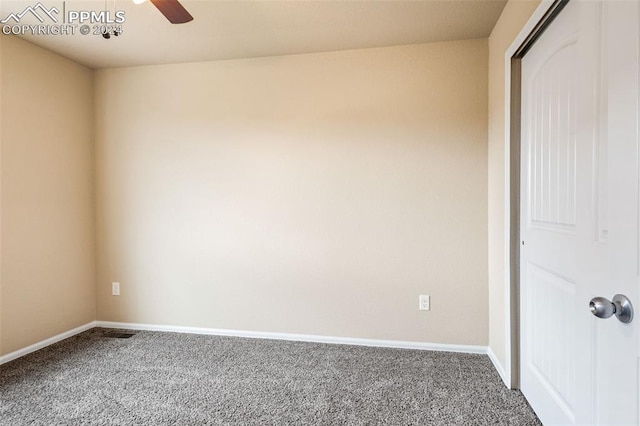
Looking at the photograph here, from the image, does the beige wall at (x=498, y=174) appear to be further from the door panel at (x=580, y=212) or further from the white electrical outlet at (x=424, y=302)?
the white electrical outlet at (x=424, y=302)

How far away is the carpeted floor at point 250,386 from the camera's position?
1.81 metres

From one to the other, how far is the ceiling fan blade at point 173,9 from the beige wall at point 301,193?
1213mm

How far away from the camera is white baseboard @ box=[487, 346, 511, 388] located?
2077 mm

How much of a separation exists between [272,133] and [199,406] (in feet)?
6.86

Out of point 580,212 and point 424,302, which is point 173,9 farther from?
point 424,302

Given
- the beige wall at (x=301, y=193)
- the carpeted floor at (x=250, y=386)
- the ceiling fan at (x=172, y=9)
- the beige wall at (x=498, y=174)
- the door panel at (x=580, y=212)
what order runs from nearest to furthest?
the door panel at (x=580, y=212) → the ceiling fan at (x=172, y=9) → the carpeted floor at (x=250, y=386) → the beige wall at (x=498, y=174) → the beige wall at (x=301, y=193)

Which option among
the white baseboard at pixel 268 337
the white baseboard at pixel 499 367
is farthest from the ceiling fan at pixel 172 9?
the white baseboard at pixel 499 367

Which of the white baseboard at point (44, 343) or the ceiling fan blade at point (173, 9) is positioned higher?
the ceiling fan blade at point (173, 9)

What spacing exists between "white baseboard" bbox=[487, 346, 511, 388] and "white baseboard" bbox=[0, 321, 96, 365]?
11.7 feet

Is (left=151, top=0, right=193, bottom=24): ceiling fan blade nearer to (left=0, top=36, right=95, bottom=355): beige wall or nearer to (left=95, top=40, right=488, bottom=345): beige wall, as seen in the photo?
(left=95, top=40, right=488, bottom=345): beige wall

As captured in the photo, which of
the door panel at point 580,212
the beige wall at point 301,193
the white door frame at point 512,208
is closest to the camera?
the door panel at point 580,212

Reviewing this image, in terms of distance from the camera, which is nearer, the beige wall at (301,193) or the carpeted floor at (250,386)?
the carpeted floor at (250,386)

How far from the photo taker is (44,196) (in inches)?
108

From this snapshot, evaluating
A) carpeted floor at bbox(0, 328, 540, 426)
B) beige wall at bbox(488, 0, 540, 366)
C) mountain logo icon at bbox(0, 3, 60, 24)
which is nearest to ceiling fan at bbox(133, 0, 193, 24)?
mountain logo icon at bbox(0, 3, 60, 24)
